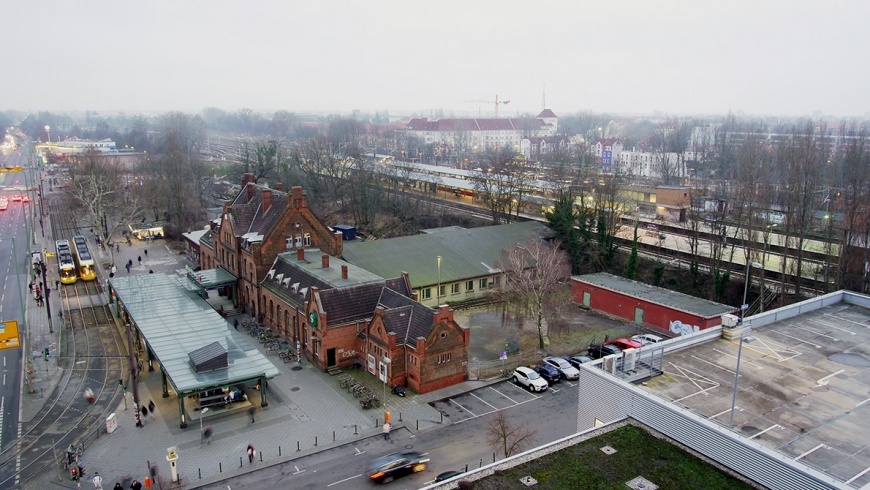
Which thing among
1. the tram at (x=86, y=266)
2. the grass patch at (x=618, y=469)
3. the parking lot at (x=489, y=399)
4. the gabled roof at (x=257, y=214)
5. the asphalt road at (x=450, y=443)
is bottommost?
the asphalt road at (x=450, y=443)

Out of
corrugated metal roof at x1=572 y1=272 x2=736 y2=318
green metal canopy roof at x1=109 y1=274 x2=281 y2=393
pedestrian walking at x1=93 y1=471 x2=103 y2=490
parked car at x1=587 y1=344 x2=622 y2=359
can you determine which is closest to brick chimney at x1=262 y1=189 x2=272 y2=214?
green metal canopy roof at x1=109 y1=274 x2=281 y2=393

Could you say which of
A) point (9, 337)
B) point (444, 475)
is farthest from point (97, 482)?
point (444, 475)

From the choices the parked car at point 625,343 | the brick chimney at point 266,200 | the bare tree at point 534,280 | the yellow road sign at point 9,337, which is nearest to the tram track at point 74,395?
the yellow road sign at point 9,337

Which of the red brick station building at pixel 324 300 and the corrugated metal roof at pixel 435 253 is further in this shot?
the corrugated metal roof at pixel 435 253

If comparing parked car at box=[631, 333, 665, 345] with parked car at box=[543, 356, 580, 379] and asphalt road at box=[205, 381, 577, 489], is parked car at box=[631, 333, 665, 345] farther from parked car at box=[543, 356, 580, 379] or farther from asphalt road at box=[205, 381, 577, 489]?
asphalt road at box=[205, 381, 577, 489]

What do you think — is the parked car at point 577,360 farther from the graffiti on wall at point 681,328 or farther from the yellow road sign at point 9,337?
the yellow road sign at point 9,337

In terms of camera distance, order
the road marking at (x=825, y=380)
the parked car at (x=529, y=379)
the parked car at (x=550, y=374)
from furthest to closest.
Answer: the parked car at (x=550, y=374), the parked car at (x=529, y=379), the road marking at (x=825, y=380)

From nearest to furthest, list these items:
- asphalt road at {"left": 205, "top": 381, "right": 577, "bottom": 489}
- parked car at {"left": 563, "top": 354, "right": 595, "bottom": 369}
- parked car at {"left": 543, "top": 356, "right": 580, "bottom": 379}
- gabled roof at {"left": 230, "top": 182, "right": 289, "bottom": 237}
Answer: asphalt road at {"left": 205, "top": 381, "right": 577, "bottom": 489} → parked car at {"left": 543, "top": 356, "right": 580, "bottom": 379} → parked car at {"left": 563, "top": 354, "right": 595, "bottom": 369} → gabled roof at {"left": 230, "top": 182, "right": 289, "bottom": 237}
